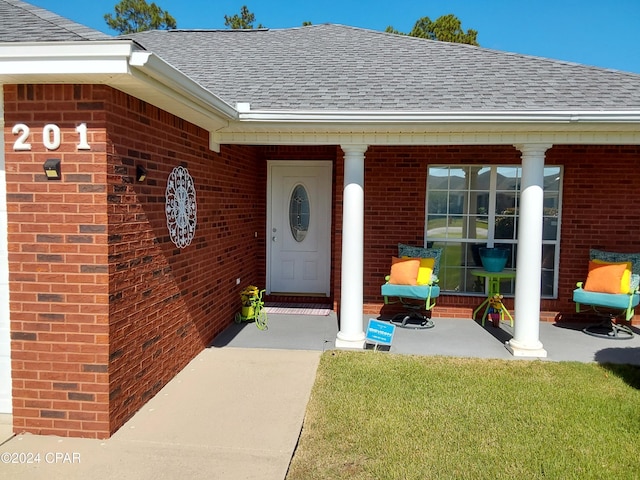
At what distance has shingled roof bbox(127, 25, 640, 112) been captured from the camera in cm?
558

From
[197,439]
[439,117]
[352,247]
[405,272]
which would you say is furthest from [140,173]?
[405,272]

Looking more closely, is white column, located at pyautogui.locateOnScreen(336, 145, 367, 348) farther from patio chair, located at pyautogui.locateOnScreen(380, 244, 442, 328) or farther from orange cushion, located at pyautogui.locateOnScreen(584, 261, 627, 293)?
orange cushion, located at pyautogui.locateOnScreen(584, 261, 627, 293)

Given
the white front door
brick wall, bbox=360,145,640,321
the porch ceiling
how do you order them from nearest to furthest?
the porch ceiling → brick wall, bbox=360,145,640,321 → the white front door

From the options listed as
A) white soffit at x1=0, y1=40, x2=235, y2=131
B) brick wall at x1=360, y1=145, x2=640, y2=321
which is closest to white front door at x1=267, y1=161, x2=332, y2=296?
brick wall at x1=360, y1=145, x2=640, y2=321

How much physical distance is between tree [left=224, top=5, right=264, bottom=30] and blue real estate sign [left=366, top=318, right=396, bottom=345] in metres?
26.2

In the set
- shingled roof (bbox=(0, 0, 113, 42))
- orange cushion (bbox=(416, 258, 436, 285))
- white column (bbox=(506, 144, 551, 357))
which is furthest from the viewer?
orange cushion (bbox=(416, 258, 436, 285))

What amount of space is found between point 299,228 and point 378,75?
2891mm

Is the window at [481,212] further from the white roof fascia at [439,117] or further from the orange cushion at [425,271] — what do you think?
the white roof fascia at [439,117]

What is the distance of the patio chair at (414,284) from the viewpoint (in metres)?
6.44

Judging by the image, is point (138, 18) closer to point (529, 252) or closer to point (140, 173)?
point (140, 173)

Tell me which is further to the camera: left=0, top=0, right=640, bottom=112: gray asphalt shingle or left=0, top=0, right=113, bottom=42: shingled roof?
left=0, top=0, right=640, bottom=112: gray asphalt shingle

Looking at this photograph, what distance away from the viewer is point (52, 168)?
11.1 ft

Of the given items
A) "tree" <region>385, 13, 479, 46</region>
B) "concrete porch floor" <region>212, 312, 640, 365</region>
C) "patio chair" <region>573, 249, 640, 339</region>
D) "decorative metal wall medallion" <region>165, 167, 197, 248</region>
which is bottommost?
"concrete porch floor" <region>212, 312, 640, 365</region>

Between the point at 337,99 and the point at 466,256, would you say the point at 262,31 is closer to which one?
the point at 337,99
